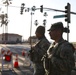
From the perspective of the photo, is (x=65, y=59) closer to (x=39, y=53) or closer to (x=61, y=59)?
(x=61, y=59)

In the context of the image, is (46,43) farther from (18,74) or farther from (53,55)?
(18,74)

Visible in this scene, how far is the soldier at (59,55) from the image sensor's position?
13.8ft

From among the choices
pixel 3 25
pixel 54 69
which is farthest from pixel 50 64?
pixel 3 25

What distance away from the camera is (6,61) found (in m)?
16.4

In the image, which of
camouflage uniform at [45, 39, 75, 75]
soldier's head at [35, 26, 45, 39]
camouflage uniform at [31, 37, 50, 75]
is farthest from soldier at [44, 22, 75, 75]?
soldier's head at [35, 26, 45, 39]

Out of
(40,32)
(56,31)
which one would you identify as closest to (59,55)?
(56,31)

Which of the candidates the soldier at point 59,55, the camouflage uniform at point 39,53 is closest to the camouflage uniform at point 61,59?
the soldier at point 59,55

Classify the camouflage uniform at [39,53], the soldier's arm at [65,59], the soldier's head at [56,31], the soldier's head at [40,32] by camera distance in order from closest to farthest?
the soldier's arm at [65,59] < the soldier's head at [56,31] < the camouflage uniform at [39,53] < the soldier's head at [40,32]

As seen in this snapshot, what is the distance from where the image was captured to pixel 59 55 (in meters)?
4.33

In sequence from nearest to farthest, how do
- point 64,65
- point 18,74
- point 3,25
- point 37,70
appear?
1. point 64,65
2. point 37,70
3. point 18,74
4. point 3,25

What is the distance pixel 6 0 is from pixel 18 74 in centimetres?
6546

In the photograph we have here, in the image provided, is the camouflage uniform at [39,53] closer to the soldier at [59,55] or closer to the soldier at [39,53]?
the soldier at [39,53]

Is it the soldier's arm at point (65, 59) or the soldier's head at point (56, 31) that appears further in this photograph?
the soldier's head at point (56, 31)

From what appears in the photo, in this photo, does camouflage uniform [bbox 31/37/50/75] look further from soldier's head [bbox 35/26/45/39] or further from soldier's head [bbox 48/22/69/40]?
soldier's head [bbox 48/22/69/40]
